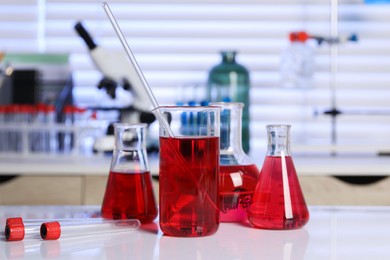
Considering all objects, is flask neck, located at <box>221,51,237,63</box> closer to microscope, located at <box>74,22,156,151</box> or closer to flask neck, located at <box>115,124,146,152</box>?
microscope, located at <box>74,22,156,151</box>

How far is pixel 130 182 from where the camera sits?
97cm

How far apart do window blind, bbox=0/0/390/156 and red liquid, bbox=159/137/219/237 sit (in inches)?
67.9

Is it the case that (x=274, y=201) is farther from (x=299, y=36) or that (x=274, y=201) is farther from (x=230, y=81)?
(x=299, y=36)

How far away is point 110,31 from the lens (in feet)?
8.55

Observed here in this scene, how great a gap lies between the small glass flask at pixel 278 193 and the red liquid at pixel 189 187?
0.25 ft

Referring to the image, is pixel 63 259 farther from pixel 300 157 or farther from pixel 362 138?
pixel 362 138

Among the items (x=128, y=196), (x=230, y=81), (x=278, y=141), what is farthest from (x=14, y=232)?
(x=230, y=81)

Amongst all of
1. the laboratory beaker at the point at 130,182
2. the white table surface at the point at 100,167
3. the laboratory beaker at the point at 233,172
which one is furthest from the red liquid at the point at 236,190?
the white table surface at the point at 100,167

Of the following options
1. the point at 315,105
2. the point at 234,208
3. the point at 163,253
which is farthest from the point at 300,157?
the point at 163,253

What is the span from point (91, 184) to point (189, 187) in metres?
1.17

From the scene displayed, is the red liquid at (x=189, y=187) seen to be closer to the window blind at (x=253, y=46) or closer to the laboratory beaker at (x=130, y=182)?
the laboratory beaker at (x=130, y=182)

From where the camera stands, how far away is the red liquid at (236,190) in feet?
3.18

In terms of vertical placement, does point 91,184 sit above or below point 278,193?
below

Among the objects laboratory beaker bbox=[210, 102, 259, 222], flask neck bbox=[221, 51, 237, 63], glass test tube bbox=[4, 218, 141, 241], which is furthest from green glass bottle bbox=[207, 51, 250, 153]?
glass test tube bbox=[4, 218, 141, 241]
